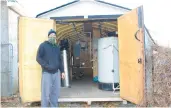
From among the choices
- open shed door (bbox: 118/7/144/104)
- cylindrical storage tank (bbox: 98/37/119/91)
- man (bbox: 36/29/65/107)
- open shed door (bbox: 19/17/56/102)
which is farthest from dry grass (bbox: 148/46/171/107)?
open shed door (bbox: 19/17/56/102)

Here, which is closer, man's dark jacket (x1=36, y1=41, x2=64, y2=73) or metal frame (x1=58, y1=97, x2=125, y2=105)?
man's dark jacket (x1=36, y1=41, x2=64, y2=73)

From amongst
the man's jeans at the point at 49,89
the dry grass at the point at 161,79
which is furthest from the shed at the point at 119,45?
the man's jeans at the point at 49,89

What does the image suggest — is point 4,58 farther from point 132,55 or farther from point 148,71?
point 148,71

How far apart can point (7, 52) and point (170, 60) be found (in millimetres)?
5646

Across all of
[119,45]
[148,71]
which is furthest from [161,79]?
[119,45]

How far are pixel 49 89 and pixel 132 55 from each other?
95.3 inches

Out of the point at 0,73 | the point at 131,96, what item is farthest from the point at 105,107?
the point at 0,73

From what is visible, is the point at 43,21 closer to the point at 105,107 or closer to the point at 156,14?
the point at 105,107

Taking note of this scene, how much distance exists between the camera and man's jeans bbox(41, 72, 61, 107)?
768cm

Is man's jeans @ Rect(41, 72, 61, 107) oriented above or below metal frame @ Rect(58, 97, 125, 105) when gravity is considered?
above

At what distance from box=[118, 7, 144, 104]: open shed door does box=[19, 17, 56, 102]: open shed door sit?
244cm

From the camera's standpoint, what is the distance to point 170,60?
825cm

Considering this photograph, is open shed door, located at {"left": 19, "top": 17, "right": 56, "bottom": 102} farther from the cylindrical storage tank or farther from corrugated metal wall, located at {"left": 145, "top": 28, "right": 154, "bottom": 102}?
corrugated metal wall, located at {"left": 145, "top": 28, "right": 154, "bottom": 102}

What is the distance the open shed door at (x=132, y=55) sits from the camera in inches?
300
